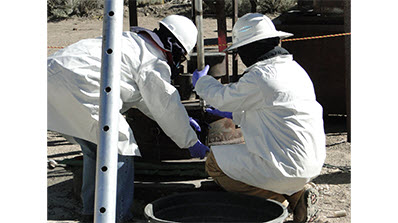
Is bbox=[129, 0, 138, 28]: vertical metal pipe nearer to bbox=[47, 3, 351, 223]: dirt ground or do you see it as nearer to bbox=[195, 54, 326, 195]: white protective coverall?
bbox=[47, 3, 351, 223]: dirt ground

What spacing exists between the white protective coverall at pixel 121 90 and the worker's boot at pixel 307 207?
0.92 m

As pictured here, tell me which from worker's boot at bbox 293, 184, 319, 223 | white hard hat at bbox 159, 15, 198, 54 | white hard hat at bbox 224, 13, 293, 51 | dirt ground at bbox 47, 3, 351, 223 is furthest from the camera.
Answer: dirt ground at bbox 47, 3, 351, 223

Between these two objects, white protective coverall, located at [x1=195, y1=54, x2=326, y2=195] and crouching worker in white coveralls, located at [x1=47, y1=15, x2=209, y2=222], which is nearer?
white protective coverall, located at [x1=195, y1=54, x2=326, y2=195]

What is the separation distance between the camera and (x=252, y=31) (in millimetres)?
4312

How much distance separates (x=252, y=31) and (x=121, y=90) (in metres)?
1.03

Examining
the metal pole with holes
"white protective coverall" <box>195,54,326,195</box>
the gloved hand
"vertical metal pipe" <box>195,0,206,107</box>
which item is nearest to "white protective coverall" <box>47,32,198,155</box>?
the gloved hand

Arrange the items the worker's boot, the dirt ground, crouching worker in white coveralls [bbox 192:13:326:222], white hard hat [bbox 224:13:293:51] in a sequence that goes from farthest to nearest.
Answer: the dirt ground → the worker's boot → white hard hat [bbox 224:13:293:51] → crouching worker in white coveralls [bbox 192:13:326:222]

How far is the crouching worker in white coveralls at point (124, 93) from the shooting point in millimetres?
4398

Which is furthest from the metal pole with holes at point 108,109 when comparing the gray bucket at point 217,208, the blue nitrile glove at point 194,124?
the blue nitrile glove at point 194,124

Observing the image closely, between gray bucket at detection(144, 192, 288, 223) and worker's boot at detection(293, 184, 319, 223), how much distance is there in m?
0.60

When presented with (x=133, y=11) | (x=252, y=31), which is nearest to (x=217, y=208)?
(x=252, y=31)

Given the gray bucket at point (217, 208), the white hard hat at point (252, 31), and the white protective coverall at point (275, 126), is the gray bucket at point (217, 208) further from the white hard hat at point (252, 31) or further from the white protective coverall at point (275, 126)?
the white hard hat at point (252, 31)

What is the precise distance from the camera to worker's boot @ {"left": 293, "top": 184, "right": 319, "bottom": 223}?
4.54 m

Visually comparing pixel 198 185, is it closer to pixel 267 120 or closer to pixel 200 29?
pixel 267 120
